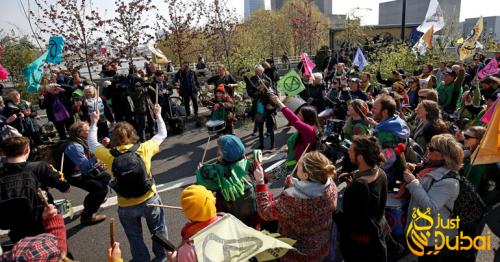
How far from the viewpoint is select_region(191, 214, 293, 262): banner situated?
6.93 feet

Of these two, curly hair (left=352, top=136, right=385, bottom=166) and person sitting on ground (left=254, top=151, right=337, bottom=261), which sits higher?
curly hair (left=352, top=136, right=385, bottom=166)

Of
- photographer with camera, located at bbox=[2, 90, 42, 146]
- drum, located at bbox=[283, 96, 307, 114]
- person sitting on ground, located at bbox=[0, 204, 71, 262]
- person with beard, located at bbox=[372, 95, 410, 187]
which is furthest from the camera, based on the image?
photographer with camera, located at bbox=[2, 90, 42, 146]

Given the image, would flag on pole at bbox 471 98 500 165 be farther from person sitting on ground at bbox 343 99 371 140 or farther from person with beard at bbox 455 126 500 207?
person sitting on ground at bbox 343 99 371 140

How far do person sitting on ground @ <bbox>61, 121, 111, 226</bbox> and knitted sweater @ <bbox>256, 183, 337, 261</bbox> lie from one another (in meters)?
2.79

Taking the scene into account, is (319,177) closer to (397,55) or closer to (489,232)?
(489,232)

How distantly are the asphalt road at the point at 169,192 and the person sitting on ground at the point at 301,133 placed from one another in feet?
5.72

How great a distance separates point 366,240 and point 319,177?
2.15ft

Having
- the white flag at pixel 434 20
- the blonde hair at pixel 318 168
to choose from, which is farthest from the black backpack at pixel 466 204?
the white flag at pixel 434 20

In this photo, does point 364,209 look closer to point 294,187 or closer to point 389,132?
point 294,187

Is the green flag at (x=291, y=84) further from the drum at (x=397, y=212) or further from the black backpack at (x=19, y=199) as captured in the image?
the black backpack at (x=19, y=199)

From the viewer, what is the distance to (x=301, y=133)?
4270 mm

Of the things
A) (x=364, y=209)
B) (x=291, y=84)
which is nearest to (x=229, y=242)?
(x=364, y=209)

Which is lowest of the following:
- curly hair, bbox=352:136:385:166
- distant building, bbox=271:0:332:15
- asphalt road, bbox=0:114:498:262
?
asphalt road, bbox=0:114:498:262

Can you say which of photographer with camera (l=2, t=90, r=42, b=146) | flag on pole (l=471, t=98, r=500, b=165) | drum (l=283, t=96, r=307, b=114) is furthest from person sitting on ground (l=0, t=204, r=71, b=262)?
photographer with camera (l=2, t=90, r=42, b=146)
